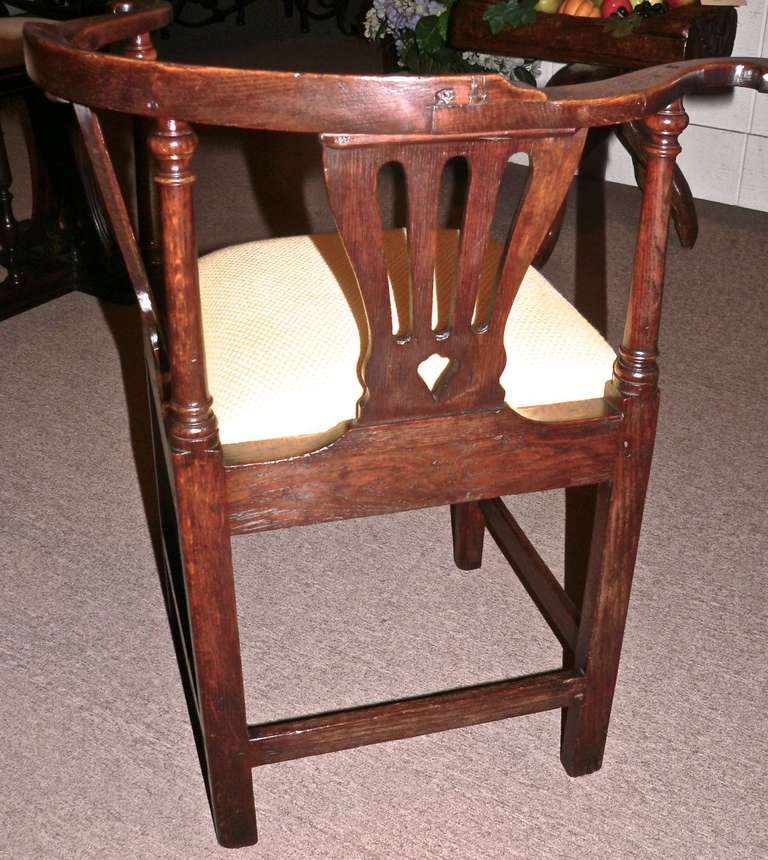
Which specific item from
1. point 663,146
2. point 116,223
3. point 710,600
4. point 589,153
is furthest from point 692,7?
point 116,223

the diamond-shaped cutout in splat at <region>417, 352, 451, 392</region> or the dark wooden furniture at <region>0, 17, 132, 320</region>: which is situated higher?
the diamond-shaped cutout in splat at <region>417, 352, 451, 392</region>

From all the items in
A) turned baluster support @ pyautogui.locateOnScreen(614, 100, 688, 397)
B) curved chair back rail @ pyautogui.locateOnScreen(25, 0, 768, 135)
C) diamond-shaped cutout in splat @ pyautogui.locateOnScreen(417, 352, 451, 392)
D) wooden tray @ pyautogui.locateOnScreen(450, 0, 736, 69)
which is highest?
curved chair back rail @ pyautogui.locateOnScreen(25, 0, 768, 135)

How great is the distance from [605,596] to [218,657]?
47 cm

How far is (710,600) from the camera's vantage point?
178cm

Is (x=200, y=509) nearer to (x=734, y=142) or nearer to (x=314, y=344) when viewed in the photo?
(x=314, y=344)

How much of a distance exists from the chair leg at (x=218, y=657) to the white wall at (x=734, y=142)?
2.93m

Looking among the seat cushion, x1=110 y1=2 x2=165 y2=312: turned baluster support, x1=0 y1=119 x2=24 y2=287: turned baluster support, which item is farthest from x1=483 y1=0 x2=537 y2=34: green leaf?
the seat cushion

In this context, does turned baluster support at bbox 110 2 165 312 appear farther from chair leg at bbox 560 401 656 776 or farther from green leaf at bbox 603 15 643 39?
green leaf at bbox 603 15 643 39

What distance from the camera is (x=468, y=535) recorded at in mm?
1813

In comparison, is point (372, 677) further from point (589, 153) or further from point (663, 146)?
point (589, 153)

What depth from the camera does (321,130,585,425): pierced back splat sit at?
0.90m

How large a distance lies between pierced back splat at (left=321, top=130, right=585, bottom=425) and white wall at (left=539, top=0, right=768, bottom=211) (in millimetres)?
2804

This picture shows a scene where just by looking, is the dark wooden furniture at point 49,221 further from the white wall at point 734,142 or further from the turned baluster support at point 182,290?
the white wall at point 734,142

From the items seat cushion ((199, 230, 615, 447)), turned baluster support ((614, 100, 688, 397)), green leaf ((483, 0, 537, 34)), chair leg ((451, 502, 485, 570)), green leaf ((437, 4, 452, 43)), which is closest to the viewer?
turned baluster support ((614, 100, 688, 397))
